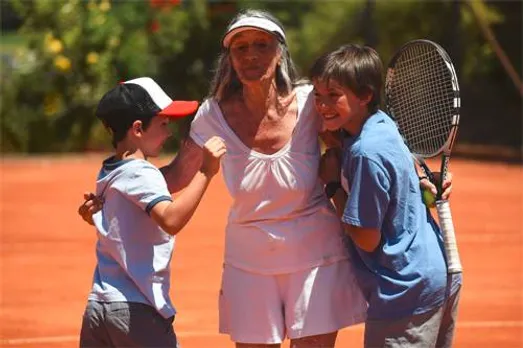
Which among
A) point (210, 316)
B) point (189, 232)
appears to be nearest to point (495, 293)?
point (210, 316)

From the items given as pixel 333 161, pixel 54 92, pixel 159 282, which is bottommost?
pixel 54 92

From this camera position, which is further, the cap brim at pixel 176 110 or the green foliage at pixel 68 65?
the green foliage at pixel 68 65

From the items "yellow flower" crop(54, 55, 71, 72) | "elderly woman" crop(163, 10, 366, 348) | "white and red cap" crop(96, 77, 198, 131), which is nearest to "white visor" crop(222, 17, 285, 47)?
"elderly woman" crop(163, 10, 366, 348)

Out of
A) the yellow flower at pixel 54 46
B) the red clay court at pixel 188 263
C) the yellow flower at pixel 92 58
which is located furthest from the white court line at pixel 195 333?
the yellow flower at pixel 54 46

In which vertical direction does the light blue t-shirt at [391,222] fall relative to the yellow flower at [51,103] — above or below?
above

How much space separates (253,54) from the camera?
4.13 metres

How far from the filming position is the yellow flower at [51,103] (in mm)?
22078

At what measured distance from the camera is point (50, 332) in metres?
7.12

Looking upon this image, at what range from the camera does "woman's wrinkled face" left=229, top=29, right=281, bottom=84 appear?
412cm

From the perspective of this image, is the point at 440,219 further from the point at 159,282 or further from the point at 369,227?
the point at 159,282

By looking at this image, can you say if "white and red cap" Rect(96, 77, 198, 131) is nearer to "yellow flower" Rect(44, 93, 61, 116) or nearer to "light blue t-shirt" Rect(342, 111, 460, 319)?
"light blue t-shirt" Rect(342, 111, 460, 319)

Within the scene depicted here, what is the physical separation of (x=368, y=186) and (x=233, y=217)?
2.13 ft

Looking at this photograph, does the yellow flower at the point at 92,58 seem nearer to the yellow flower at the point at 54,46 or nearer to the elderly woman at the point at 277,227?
the yellow flower at the point at 54,46

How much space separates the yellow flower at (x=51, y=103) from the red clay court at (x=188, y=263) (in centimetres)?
410
